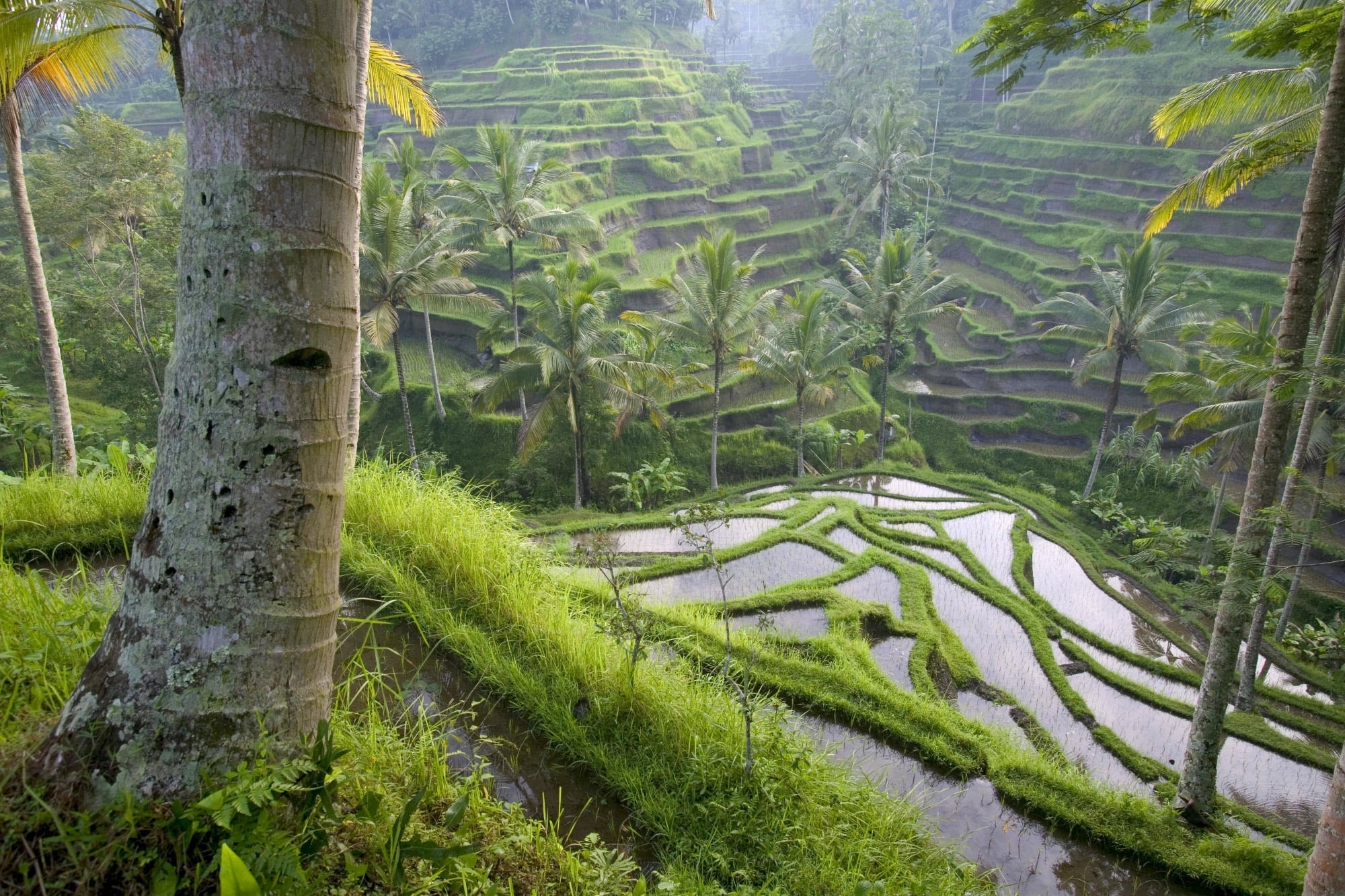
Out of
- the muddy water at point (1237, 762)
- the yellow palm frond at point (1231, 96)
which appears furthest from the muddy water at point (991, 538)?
the yellow palm frond at point (1231, 96)

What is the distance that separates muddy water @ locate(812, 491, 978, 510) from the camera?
14945mm

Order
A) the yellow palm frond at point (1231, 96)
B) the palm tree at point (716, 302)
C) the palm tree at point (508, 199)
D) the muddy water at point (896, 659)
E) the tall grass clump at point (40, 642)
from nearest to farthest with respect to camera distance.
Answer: the tall grass clump at point (40, 642) < the yellow palm frond at point (1231, 96) < the muddy water at point (896, 659) < the palm tree at point (716, 302) < the palm tree at point (508, 199)

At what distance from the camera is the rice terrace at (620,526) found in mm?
1797

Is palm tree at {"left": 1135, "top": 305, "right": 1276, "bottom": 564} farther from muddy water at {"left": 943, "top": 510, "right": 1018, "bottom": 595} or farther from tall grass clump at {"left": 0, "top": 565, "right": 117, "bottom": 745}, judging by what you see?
tall grass clump at {"left": 0, "top": 565, "right": 117, "bottom": 745}

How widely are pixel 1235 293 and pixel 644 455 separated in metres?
18.3

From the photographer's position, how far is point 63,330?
1539cm

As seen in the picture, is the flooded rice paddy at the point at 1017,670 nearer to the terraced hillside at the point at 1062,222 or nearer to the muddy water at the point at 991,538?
the muddy water at the point at 991,538

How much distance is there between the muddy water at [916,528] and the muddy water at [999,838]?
766 centimetres

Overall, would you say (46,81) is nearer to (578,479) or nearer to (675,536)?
(675,536)

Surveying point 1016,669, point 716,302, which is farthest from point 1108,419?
point 1016,669

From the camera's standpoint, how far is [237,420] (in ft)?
5.91

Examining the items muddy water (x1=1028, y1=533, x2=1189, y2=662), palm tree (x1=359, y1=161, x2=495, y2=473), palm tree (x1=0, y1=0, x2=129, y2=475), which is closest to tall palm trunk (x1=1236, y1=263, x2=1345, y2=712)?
muddy water (x1=1028, y1=533, x2=1189, y2=662)

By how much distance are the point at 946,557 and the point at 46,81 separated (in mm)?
12555

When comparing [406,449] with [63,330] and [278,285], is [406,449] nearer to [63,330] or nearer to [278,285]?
[63,330]
